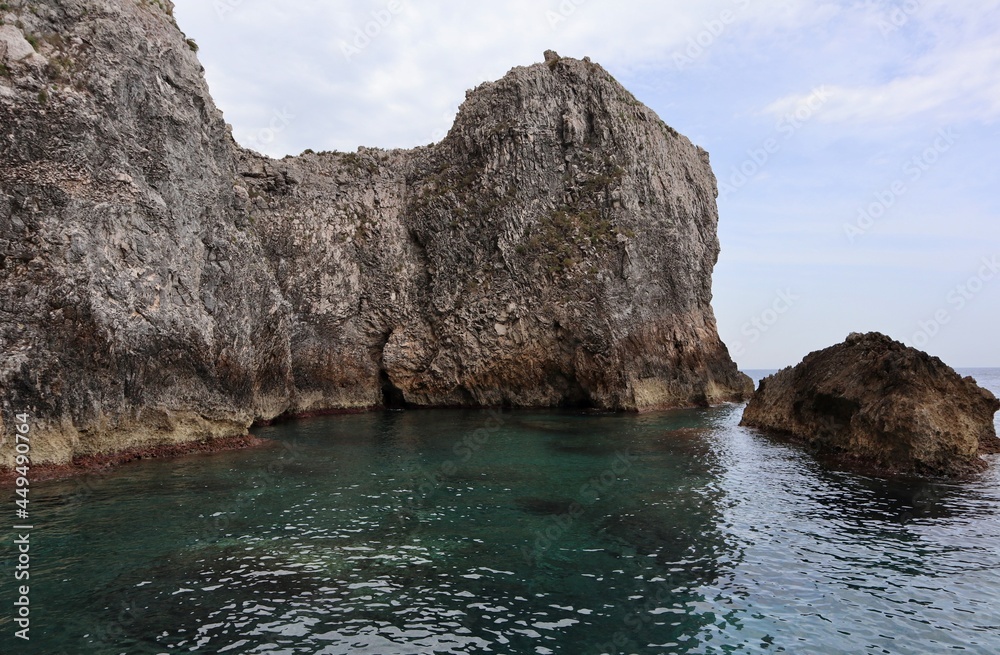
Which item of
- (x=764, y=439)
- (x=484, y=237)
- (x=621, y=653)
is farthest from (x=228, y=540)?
(x=484, y=237)

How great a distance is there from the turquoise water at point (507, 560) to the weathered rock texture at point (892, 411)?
6.59ft

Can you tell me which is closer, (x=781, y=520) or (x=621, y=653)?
(x=621, y=653)

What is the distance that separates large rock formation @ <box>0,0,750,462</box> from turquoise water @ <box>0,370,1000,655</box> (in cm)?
828

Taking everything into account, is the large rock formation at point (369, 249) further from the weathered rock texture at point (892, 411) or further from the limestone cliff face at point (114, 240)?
the weathered rock texture at point (892, 411)

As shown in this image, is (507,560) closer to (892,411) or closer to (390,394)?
(892,411)

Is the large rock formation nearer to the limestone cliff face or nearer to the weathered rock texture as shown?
the limestone cliff face

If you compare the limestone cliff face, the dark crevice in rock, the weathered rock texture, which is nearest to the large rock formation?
the limestone cliff face

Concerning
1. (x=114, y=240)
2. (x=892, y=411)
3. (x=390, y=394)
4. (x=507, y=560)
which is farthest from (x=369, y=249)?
(x=507, y=560)

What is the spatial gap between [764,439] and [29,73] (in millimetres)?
42612

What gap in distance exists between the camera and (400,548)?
16.3m

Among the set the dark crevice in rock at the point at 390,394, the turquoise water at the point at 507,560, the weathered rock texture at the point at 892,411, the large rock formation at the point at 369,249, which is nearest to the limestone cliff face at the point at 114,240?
the large rock formation at the point at 369,249

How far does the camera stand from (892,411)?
26.8 metres

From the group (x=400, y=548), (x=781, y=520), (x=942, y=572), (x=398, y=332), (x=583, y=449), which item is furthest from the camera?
(x=398, y=332)

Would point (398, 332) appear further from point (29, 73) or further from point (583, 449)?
point (29, 73)
